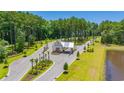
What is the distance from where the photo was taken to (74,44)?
1292 centimetres

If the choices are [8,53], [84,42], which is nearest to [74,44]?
[84,42]

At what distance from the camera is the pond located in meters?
12.8

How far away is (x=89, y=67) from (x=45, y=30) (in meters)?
2.00

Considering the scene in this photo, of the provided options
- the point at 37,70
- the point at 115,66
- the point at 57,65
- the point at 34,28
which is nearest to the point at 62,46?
the point at 57,65

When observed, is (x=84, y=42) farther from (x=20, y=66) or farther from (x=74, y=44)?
(x=20, y=66)

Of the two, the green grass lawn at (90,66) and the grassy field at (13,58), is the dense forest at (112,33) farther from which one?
the grassy field at (13,58)

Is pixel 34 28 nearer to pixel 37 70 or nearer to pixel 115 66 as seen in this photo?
pixel 37 70

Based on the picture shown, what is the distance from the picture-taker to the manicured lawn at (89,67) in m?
12.2

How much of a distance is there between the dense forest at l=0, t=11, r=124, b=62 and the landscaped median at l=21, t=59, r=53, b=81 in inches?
29.5

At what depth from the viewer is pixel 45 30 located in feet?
42.4

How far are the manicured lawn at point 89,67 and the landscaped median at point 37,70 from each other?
0.64 metres

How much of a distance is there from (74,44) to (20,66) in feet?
6.75
